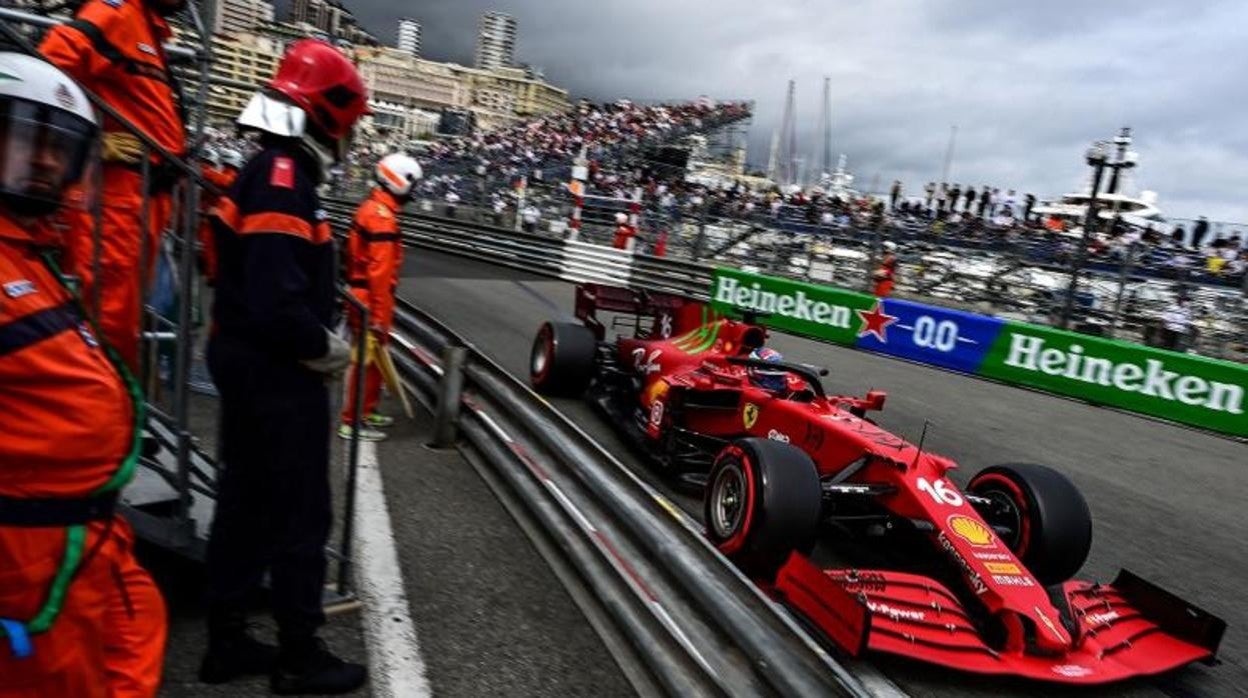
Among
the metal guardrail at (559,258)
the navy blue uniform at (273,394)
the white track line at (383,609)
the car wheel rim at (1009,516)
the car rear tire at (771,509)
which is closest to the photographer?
the navy blue uniform at (273,394)

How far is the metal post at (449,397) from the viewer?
5.09 m

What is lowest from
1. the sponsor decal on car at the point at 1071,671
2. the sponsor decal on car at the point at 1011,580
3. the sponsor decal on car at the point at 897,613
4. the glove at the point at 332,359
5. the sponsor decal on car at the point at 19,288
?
the sponsor decal on car at the point at 1071,671

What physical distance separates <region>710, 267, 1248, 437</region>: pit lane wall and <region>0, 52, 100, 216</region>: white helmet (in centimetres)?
475

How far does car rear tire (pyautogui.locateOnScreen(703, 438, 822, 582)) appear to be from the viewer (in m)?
3.68

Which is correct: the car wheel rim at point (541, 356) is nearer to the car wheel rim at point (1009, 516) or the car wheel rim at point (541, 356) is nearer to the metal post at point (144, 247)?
the metal post at point (144, 247)

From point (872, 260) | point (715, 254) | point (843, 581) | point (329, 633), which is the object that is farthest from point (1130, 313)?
point (329, 633)

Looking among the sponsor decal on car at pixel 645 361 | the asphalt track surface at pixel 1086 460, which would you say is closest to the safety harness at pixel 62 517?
the asphalt track surface at pixel 1086 460

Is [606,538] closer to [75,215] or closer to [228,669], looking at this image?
[228,669]

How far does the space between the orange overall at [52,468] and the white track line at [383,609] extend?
1.05 metres

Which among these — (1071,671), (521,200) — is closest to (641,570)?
(1071,671)

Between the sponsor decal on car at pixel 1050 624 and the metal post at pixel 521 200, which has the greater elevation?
the metal post at pixel 521 200

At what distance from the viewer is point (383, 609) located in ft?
10.3

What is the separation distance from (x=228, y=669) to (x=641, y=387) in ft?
13.0

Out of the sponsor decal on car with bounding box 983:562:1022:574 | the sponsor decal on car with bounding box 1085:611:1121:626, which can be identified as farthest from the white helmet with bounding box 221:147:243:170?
the sponsor decal on car with bounding box 1085:611:1121:626
